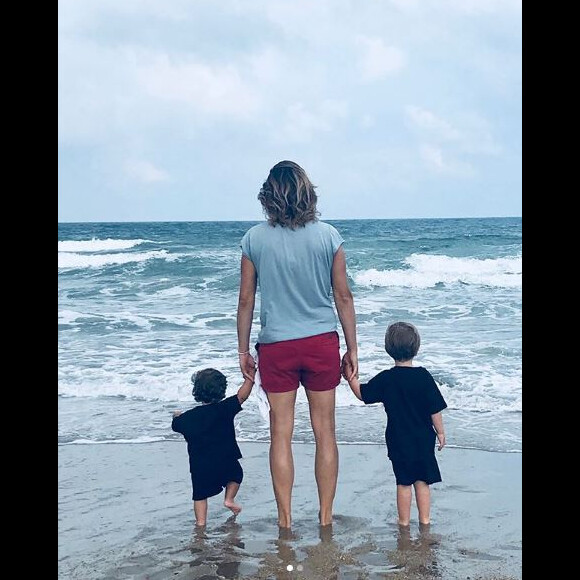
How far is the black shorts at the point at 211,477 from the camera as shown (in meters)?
3.54

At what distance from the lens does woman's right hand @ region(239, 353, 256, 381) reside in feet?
10.9

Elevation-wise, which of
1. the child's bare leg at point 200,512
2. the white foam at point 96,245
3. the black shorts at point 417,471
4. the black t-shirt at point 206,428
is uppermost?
the white foam at point 96,245

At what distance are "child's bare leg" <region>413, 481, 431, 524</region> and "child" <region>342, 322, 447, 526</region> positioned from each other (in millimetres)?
25

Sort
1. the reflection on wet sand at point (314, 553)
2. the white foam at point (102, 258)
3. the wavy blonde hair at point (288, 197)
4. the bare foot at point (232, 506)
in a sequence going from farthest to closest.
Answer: the white foam at point (102, 258) → the bare foot at point (232, 506) → the wavy blonde hair at point (288, 197) → the reflection on wet sand at point (314, 553)

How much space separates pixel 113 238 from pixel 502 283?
12.5m

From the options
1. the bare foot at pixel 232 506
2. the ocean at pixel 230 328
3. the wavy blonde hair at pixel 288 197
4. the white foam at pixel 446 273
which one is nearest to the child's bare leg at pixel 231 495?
the bare foot at pixel 232 506

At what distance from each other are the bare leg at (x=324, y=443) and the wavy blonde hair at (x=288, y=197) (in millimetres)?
715

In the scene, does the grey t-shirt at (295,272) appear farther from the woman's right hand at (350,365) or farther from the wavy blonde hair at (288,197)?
the woman's right hand at (350,365)

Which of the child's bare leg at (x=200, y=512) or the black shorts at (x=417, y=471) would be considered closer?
the black shorts at (x=417, y=471)

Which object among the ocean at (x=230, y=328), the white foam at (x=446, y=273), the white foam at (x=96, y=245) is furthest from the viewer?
the white foam at (x=96, y=245)

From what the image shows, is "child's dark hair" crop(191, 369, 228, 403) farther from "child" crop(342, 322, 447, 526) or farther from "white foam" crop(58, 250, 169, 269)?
"white foam" crop(58, 250, 169, 269)

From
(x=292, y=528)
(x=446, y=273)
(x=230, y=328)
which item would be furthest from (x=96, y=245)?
(x=292, y=528)

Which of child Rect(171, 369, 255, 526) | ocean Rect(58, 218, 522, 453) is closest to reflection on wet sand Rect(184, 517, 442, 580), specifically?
child Rect(171, 369, 255, 526)
